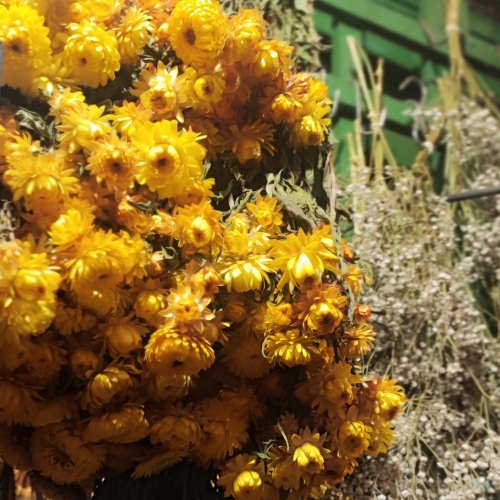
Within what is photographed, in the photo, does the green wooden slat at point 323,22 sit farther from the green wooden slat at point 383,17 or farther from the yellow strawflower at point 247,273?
the yellow strawflower at point 247,273

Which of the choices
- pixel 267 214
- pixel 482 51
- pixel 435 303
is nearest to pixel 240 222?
pixel 267 214

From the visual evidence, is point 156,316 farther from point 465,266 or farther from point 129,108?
point 465,266

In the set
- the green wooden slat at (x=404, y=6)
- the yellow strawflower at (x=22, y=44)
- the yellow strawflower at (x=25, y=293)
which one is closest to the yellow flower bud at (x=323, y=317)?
the yellow strawflower at (x=25, y=293)

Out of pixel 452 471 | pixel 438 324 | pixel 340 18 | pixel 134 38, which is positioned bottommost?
pixel 452 471

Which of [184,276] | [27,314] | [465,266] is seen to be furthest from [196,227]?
[465,266]

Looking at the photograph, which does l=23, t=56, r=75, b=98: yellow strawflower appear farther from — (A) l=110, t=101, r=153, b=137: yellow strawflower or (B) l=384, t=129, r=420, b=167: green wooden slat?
(B) l=384, t=129, r=420, b=167: green wooden slat

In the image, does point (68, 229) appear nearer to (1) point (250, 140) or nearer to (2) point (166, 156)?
(2) point (166, 156)

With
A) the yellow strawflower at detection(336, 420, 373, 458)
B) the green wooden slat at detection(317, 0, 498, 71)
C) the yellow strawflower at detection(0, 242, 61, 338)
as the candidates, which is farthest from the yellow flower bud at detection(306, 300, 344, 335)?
the green wooden slat at detection(317, 0, 498, 71)
